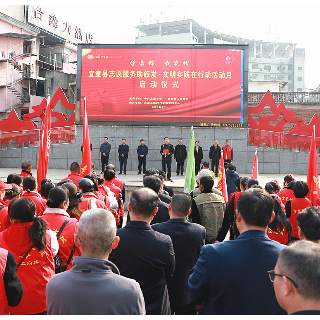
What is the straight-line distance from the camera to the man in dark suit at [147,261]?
8.45 feet

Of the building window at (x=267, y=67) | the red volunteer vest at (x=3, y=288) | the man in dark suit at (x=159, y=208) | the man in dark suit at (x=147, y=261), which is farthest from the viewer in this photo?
the building window at (x=267, y=67)

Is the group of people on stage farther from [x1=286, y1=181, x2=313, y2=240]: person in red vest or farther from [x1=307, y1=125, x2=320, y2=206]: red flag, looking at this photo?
[x1=286, y1=181, x2=313, y2=240]: person in red vest

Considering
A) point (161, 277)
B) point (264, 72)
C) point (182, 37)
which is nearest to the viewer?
point (161, 277)

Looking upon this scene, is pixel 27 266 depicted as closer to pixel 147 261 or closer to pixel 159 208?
pixel 147 261

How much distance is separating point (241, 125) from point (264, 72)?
49.7m

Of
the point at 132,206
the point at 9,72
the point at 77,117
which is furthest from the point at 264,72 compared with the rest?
the point at 132,206

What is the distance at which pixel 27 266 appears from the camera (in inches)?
109

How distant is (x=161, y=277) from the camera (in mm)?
2639

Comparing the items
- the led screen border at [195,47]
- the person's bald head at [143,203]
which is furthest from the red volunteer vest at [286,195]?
the led screen border at [195,47]

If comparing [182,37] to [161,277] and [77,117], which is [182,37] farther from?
[161,277]

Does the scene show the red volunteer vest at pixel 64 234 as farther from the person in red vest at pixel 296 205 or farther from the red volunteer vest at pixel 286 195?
the red volunteer vest at pixel 286 195

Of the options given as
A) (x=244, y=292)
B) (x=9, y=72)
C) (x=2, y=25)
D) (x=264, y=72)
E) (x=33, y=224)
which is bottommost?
(x=244, y=292)

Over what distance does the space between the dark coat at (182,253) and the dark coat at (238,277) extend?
99 cm

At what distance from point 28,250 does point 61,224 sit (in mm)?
484
